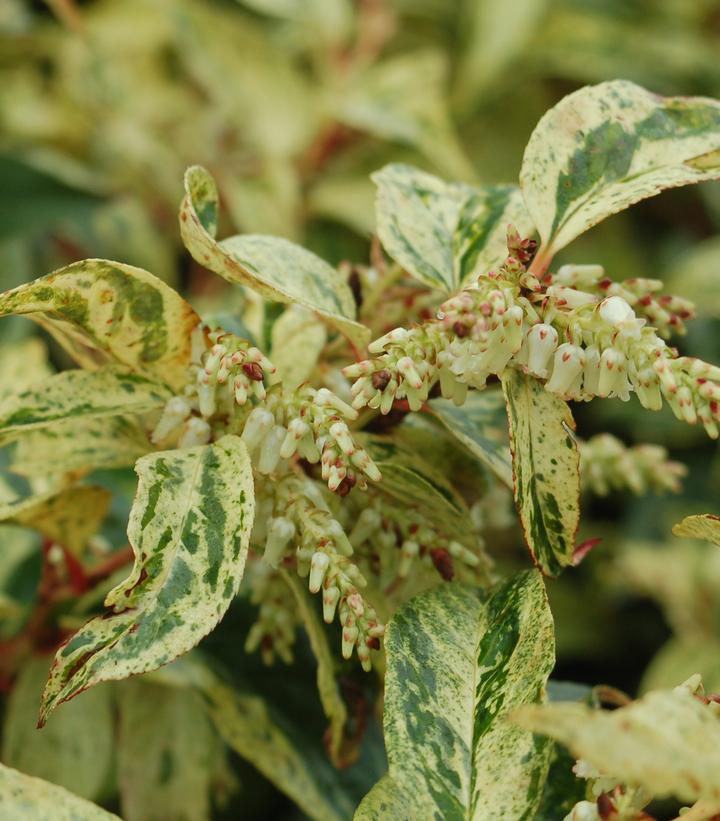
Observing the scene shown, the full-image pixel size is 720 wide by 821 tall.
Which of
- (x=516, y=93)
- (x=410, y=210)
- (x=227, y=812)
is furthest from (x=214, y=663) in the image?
(x=516, y=93)

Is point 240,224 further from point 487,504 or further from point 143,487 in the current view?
point 143,487

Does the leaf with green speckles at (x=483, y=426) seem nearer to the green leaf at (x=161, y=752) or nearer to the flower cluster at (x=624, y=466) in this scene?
the flower cluster at (x=624, y=466)

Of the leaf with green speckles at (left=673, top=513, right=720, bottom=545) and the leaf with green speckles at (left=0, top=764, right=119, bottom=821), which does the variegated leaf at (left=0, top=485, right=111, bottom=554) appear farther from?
the leaf with green speckles at (left=673, top=513, right=720, bottom=545)

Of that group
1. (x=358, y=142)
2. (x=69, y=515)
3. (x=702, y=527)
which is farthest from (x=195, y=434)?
(x=358, y=142)

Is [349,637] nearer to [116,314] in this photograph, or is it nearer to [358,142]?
[116,314]

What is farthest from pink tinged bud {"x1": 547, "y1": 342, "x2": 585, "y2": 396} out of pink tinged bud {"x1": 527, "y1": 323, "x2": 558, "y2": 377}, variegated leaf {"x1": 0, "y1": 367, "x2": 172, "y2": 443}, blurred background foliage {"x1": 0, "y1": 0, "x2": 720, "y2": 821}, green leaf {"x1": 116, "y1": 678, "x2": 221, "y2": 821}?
blurred background foliage {"x1": 0, "y1": 0, "x2": 720, "y2": 821}

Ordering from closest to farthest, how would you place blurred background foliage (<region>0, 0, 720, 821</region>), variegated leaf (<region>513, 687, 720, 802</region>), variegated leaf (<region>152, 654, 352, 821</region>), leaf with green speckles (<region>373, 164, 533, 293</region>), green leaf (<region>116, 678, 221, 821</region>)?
variegated leaf (<region>513, 687, 720, 802</region>), leaf with green speckles (<region>373, 164, 533, 293</region>), variegated leaf (<region>152, 654, 352, 821</region>), green leaf (<region>116, 678, 221, 821</region>), blurred background foliage (<region>0, 0, 720, 821</region>)
